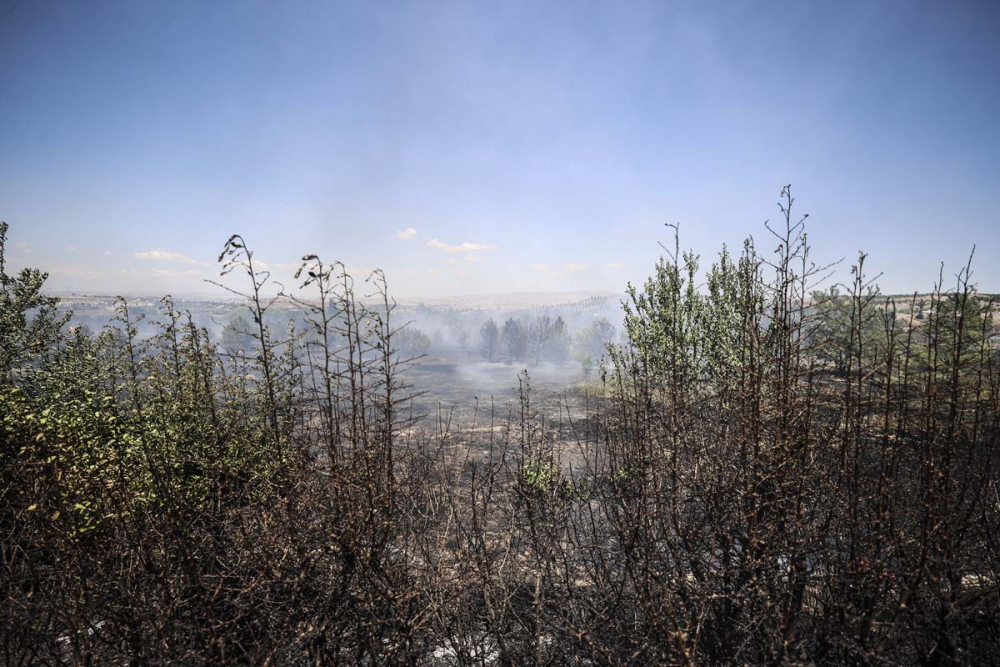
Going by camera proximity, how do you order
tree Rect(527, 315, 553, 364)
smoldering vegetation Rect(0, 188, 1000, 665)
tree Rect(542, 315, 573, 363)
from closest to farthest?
smoldering vegetation Rect(0, 188, 1000, 665) < tree Rect(527, 315, 553, 364) < tree Rect(542, 315, 573, 363)

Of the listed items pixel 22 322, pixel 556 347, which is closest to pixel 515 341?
pixel 556 347

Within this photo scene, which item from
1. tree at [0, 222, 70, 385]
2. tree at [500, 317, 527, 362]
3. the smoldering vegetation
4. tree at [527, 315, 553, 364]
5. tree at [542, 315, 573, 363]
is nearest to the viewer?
the smoldering vegetation

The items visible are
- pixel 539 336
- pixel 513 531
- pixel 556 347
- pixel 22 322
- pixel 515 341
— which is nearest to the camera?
pixel 513 531

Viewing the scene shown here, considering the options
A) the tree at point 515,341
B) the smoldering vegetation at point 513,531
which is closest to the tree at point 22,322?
the smoldering vegetation at point 513,531

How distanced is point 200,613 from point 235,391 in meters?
5.19

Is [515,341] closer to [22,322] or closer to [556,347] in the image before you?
[556,347]

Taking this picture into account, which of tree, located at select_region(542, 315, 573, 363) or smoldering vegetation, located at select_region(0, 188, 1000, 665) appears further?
tree, located at select_region(542, 315, 573, 363)

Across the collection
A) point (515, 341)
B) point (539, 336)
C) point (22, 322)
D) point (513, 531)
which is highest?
point (22, 322)

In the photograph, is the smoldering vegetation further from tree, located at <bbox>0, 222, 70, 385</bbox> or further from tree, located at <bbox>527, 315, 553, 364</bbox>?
tree, located at <bbox>527, 315, 553, 364</bbox>

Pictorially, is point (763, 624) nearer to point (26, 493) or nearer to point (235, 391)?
point (26, 493)

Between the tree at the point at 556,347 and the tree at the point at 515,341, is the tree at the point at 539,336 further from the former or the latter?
the tree at the point at 515,341

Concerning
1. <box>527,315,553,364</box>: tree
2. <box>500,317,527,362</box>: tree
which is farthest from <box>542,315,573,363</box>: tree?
<box>500,317,527,362</box>: tree

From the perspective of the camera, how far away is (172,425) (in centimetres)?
831

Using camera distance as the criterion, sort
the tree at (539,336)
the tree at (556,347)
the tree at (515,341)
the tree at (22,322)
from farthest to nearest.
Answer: the tree at (556,347) → the tree at (539,336) → the tree at (515,341) → the tree at (22,322)
